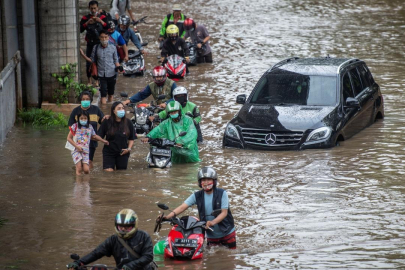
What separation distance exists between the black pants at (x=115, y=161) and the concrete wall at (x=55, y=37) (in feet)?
18.0

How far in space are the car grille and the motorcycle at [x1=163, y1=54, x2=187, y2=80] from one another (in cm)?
702

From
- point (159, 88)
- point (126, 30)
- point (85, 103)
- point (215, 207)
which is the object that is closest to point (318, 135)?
point (159, 88)

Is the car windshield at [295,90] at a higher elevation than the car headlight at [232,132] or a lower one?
higher

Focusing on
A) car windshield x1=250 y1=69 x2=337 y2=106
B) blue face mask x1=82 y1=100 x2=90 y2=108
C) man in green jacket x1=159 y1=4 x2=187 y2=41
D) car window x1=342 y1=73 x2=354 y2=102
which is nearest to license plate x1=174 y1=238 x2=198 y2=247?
blue face mask x1=82 y1=100 x2=90 y2=108

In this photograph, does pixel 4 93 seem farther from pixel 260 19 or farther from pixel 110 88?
pixel 260 19

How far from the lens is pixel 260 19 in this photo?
108 ft

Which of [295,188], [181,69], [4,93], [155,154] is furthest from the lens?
[181,69]

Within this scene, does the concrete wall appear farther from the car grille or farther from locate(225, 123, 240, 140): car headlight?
the car grille

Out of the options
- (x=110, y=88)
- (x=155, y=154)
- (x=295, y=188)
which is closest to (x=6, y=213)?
(x=155, y=154)

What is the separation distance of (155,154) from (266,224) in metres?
3.73

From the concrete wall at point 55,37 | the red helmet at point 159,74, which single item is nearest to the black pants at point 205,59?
the concrete wall at point 55,37

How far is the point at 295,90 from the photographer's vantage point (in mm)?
16469

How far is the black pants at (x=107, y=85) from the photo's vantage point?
19.7 meters

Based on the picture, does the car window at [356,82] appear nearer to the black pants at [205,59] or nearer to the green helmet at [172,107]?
the green helmet at [172,107]
